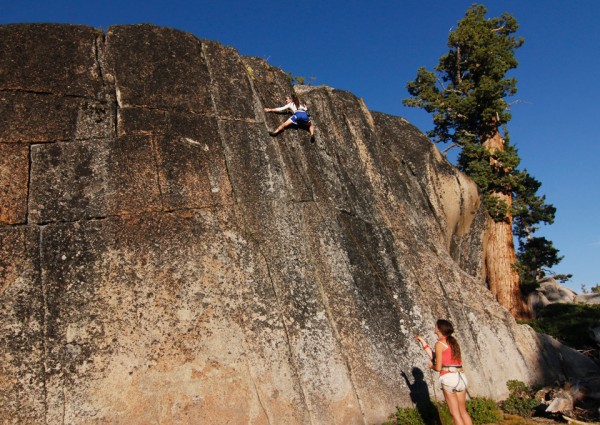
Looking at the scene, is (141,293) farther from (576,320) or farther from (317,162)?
(576,320)

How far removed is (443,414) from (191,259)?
4460 millimetres

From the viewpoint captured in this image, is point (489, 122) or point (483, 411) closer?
point (483, 411)

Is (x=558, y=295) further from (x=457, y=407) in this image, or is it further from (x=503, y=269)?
(x=457, y=407)

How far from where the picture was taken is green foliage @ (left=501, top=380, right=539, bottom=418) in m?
9.21

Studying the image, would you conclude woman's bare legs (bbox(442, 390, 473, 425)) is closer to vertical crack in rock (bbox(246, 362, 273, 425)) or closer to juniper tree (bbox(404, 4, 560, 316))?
vertical crack in rock (bbox(246, 362, 273, 425))

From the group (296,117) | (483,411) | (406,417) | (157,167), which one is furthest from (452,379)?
(296,117)

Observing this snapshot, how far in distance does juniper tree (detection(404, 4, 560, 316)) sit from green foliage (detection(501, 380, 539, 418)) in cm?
864

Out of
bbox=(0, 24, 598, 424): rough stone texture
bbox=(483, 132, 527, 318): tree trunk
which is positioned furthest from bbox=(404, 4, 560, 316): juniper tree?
bbox=(0, 24, 598, 424): rough stone texture

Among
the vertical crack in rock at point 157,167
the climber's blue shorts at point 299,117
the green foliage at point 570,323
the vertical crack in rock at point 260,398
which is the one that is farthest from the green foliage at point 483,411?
the green foliage at point 570,323

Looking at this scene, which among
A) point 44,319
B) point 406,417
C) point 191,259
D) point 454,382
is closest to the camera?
point 454,382

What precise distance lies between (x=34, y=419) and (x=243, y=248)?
140 inches

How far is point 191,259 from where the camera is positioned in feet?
26.0

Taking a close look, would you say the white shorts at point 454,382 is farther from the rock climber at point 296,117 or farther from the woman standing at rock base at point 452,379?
the rock climber at point 296,117

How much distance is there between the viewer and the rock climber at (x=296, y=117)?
991cm
